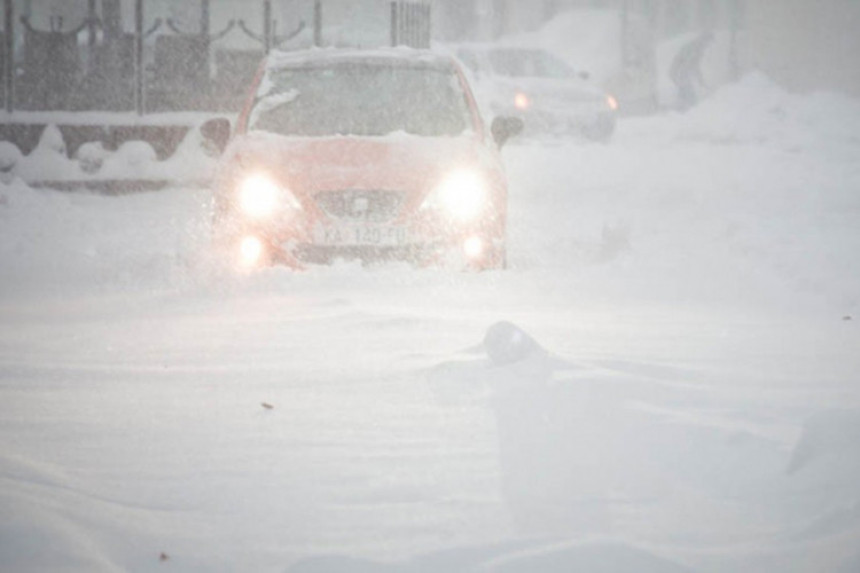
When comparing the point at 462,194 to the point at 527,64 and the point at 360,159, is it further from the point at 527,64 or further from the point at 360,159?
the point at 527,64

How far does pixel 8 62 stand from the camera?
41.7 feet

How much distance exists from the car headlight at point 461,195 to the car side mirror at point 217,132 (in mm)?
1681

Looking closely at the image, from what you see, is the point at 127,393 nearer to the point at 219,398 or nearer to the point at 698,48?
the point at 219,398

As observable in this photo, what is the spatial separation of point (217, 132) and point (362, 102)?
37.7 inches

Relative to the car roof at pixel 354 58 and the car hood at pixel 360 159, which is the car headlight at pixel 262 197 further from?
the car roof at pixel 354 58

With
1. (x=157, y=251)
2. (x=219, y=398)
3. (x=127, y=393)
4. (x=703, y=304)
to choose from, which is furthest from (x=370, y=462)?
(x=157, y=251)

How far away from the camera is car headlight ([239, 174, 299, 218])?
21.5ft

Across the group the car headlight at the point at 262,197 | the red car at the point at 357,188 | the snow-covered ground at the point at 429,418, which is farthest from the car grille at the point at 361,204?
the snow-covered ground at the point at 429,418

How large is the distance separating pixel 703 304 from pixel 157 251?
401cm

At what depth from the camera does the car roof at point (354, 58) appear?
8086mm

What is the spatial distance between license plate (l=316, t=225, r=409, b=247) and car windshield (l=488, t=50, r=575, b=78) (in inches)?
552

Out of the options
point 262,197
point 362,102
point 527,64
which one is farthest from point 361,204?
point 527,64

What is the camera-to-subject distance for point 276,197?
6574mm

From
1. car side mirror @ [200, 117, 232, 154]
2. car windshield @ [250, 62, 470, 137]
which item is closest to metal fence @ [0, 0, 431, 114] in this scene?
car windshield @ [250, 62, 470, 137]
